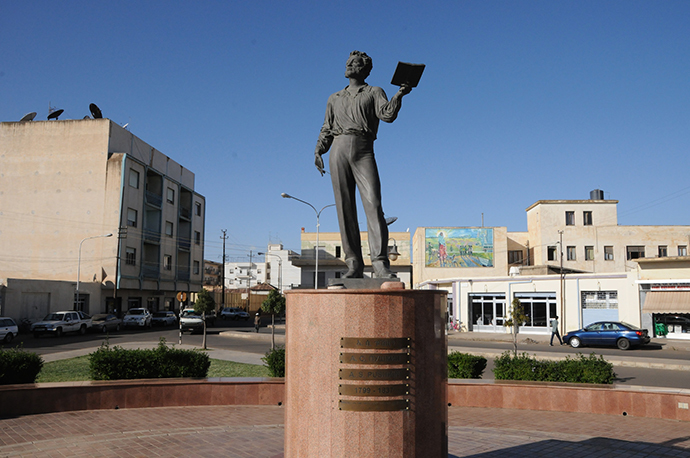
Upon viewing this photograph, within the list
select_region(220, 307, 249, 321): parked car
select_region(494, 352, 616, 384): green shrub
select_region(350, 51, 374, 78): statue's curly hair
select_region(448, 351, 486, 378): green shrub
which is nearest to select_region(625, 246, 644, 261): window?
select_region(220, 307, 249, 321): parked car

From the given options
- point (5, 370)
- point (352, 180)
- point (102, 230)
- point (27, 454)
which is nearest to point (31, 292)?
point (102, 230)

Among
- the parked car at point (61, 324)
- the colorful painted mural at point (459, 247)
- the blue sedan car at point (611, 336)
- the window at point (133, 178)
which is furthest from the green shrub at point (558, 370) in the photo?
the colorful painted mural at point (459, 247)

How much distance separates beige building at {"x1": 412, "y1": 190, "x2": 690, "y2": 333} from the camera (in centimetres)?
3459

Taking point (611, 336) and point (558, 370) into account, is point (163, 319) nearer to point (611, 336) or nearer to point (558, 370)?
point (611, 336)

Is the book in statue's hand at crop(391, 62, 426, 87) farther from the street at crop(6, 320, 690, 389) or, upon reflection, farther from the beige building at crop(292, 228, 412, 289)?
the beige building at crop(292, 228, 412, 289)

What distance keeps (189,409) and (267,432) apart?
1907 millimetres

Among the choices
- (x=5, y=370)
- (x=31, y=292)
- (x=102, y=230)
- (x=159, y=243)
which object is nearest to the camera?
(x=5, y=370)

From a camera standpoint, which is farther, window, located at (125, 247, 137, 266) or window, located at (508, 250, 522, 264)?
window, located at (508, 250, 522, 264)

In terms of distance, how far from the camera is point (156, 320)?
1566 inches

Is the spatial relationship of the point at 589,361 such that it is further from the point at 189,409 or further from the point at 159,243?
the point at 159,243

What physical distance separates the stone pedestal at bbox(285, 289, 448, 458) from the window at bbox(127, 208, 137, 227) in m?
38.3

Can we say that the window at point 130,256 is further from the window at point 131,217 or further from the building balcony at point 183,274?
the building balcony at point 183,274

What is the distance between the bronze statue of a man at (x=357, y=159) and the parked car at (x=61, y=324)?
2666 centimetres

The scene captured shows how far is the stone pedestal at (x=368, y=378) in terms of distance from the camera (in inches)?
184
